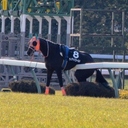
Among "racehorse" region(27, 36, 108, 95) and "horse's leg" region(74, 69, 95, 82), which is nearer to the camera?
"racehorse" region(27, 36, 108, 95)

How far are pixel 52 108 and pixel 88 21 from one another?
102 feet

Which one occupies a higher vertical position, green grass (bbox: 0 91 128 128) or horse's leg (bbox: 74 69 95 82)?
green grass (bbox: 0 91 128 128)

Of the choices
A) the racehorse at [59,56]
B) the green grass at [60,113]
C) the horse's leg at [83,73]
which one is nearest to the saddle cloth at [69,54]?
the racehorse at [59,56]

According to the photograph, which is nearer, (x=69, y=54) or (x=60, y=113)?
(x=60, y=113)

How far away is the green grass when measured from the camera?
32.4 ft

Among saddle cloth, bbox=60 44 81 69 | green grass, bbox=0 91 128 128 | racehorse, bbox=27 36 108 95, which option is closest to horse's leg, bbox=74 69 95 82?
racehorse, bbox=27 36 108 95

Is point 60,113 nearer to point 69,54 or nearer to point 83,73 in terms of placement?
point 69,54

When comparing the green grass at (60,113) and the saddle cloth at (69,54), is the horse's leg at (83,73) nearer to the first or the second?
the saddle cloth at (69,54)

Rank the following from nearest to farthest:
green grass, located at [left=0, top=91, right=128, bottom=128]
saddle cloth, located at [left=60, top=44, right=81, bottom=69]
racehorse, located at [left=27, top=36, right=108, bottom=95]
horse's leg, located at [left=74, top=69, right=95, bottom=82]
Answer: green grass, located at [left=0, top=91, right=128, bottom=128]
racehorse, located at [left=27, top=36, right=108, bottom=95]
saddle cloth, located at [left=60, top=44, right=81, bottom=69]
horse's leg, located at [left=74, top=69, right=95, bottom=82]

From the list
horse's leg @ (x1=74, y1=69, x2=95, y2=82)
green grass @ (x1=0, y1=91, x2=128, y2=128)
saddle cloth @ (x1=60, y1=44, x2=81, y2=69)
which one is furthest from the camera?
horse's leg @ (x1=74, y1=69, x2=95, y2=82)

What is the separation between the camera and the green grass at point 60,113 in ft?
32.4

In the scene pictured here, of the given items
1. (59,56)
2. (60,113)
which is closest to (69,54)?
(59,56)

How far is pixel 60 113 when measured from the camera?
11.2 metres

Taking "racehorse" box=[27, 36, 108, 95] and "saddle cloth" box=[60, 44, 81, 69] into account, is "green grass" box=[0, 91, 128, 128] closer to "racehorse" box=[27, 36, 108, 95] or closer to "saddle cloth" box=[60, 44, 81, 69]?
"racehorse" box=[27, 36, 108, 95]
